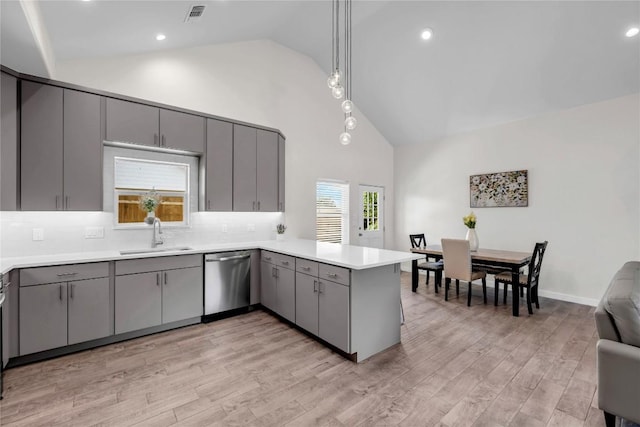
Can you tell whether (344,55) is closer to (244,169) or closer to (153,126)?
(244,169)

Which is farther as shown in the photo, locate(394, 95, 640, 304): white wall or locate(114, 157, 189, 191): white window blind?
locate(394, 95, 640, 304): white wall

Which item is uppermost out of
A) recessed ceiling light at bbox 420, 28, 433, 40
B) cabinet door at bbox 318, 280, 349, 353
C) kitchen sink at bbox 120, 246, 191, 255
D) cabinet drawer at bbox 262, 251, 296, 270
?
recessed ceiling light at bbox 420, 28, 433, 40

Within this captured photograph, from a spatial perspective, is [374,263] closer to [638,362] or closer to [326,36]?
[638,362]

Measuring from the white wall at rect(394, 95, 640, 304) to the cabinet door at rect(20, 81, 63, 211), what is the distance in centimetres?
612

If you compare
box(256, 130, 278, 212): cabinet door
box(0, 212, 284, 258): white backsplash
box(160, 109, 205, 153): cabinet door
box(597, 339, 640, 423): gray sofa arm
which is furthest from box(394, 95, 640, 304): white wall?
box(160, 109, 205, 153): cabinet door

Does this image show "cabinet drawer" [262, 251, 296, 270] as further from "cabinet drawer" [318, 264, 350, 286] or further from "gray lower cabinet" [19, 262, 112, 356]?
"gray lower cabinet" [19, 262, 112, 356]

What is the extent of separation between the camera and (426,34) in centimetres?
430

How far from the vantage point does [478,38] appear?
4121 millimetres

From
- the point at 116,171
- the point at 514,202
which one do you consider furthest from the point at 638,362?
the point at 116,171

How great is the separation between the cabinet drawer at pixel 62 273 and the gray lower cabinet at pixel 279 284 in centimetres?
172

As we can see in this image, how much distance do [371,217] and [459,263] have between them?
2557 millimetres

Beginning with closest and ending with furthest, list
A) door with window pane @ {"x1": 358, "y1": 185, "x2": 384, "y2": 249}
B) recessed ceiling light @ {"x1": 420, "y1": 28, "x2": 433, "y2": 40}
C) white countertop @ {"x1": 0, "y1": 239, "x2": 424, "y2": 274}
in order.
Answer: white countertop @ {"x1": 0, "y1": 239, "x2": 424, "y2": 274} → recessed ceiling light @ {"x1": 420, "y1": 28, "x2": 433, "y2": 40} → door with window pane @ {"x1": 358, "y1": 185, "x2": 384, "y2": 249}

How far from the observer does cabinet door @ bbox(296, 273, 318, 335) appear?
3034 millimetres

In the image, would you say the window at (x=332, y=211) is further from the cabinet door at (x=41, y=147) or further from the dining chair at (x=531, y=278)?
the cabinet door at (x=41, y=147)
